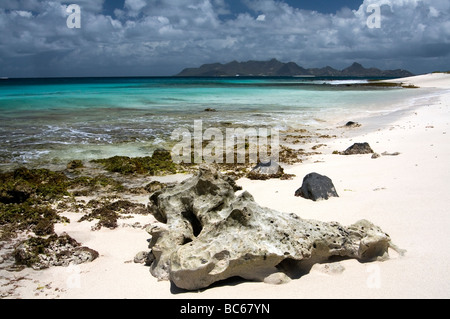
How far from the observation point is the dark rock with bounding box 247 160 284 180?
9805 millimetres

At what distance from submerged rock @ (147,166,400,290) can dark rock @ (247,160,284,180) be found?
181 inches

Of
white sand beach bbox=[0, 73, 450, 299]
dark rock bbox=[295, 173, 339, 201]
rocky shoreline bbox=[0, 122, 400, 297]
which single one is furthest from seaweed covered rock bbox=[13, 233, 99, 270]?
dark rock bbox=[295, 173, 339, 201]

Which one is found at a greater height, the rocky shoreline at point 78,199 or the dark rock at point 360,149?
the dark rock at point 360,149

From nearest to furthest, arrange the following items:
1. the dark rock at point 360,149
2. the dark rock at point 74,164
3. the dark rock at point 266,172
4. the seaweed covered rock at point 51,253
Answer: the seaweed covered rock at point 51,253, the dark rock at point 266,172, the dark rock at point 74,164, the dark rock at point 360,149

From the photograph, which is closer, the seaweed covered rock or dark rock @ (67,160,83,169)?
the seaweed covered rock

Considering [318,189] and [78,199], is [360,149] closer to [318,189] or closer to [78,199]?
[318,189]

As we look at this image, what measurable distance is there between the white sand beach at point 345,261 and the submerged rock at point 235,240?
16cm

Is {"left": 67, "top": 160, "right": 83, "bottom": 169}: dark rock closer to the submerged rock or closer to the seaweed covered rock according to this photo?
the seaweed covered rock

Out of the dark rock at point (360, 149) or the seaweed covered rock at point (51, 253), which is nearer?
the seaweed covered rock at point (51, 253)

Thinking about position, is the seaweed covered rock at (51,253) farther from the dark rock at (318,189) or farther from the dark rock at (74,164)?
the dark rock at (74,164)

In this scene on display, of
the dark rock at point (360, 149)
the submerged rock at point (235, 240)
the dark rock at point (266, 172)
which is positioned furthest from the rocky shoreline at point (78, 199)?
the dark rock at point (360, 149)

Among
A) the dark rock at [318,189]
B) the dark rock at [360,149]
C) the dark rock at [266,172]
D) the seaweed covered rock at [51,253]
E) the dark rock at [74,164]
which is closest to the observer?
the seaweed covered rock at [51,253]

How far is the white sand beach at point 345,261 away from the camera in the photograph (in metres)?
4.04

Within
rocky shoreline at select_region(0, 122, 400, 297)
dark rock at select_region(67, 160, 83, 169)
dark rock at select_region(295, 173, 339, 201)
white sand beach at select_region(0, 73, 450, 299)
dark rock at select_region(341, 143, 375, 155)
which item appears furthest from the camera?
dark rock at select_region(341, 143, 375, 155)
